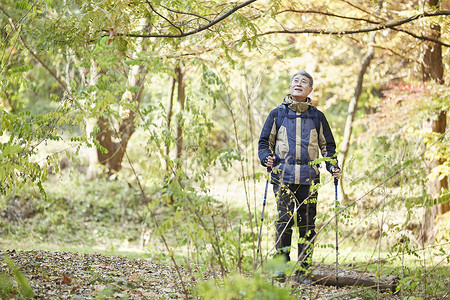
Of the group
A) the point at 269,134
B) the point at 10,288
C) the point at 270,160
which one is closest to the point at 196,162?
the point at 269,134

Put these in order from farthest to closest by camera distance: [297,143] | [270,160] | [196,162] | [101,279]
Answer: [196,162] → [297,143] → [270,160] → [101,279]

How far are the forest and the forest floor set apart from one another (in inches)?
0.8

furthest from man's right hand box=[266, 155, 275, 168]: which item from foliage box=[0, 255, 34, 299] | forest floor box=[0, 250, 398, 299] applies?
foliage box=[0, 255, 34, 299]

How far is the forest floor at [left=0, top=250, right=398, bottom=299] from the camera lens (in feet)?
9.95

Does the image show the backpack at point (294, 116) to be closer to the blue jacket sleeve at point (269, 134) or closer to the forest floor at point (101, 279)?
the blue jacket sleeve at point (269, 134)

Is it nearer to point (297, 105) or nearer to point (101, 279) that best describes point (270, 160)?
point (297, 105)

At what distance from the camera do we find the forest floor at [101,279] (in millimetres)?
3031

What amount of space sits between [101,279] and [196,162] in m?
3.93

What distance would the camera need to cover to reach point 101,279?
341 cm

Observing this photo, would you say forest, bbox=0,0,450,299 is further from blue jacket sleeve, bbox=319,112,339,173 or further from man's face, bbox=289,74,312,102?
man's face, bbox=289,74,312,102

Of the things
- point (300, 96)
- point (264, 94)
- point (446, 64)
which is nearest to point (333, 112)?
point (264, 94)

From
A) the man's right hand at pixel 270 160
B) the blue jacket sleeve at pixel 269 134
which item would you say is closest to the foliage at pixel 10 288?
the man's right hand at pixel 270 160

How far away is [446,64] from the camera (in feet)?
27.1

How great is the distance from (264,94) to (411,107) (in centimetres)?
1171
